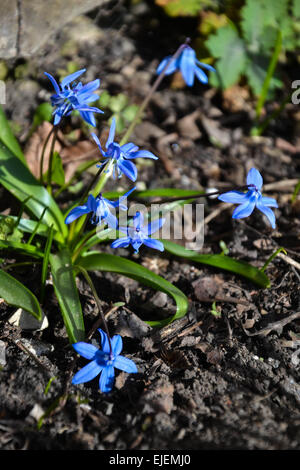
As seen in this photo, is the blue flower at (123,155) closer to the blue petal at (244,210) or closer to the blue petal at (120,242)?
the blue petal at (120,242)

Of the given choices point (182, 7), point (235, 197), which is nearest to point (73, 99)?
point (235, 197)

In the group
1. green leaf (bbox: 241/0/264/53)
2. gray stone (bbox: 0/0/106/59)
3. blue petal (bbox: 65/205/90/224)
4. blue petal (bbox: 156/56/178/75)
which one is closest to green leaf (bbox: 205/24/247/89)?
green leaf (bbox: 241/0/264/53)

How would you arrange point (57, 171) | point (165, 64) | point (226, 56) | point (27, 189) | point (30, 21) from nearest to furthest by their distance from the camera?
1. point (165, 64)
2. point (27, 189)
3. point (57, 171)
4. point (30, 21)
5. point (226, 56)

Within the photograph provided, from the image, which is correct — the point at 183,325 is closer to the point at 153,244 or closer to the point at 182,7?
the point at 153,244

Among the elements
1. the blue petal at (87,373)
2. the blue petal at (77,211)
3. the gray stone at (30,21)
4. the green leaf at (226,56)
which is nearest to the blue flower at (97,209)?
the blue petal at (77,211)

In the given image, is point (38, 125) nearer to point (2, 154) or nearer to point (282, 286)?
point (2, 154)

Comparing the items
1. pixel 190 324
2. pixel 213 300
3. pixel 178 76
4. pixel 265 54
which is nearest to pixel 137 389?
pixel 190 324

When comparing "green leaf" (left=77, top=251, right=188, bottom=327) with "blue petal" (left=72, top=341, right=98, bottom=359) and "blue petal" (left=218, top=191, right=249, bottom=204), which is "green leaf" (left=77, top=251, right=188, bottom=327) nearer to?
"blue petal" (left=72, top=341, right=98, bottom=359)
